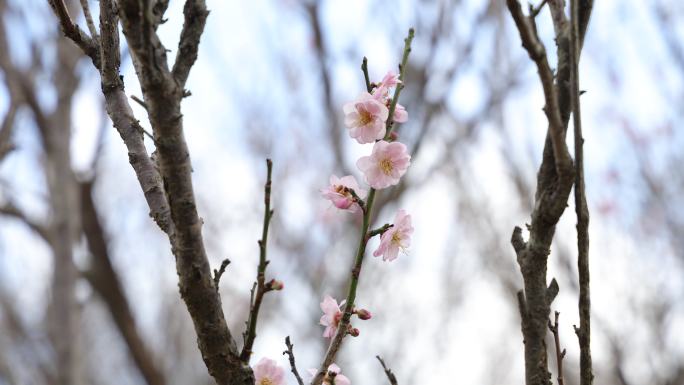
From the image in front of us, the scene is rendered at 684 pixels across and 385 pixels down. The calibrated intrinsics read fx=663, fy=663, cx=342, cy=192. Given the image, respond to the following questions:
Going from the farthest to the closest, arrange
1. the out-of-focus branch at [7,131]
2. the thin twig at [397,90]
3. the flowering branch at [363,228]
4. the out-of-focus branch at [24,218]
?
the out-of-focus branch at [24,218], the out-of-focus branch at [7,131], the thin twig at [397,90], the flowering branch at [363,228]

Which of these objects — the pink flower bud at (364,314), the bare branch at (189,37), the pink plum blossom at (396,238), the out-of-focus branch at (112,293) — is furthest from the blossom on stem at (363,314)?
the out-of-focus branch at (112,293)

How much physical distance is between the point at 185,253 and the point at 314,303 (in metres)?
4.30

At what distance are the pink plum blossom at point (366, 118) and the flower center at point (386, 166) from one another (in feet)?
0.13

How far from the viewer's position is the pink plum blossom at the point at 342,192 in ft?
3.51

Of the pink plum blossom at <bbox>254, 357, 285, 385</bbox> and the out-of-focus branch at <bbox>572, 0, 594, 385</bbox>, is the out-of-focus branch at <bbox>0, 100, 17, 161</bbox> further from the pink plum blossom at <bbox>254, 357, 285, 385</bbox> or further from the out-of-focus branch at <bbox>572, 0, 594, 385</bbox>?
the out-of-focus branch at <bbox>572, 0, 594, 385</bbox>

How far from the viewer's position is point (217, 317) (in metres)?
0.79

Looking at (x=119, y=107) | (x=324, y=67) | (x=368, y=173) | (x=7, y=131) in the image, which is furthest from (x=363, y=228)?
(x=324, y=67)

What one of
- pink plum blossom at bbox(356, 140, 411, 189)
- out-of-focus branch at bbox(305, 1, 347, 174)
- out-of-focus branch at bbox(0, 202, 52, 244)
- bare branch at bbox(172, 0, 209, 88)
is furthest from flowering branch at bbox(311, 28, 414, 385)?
out-of-focus branch at bbox(305, 1, 347, 174)

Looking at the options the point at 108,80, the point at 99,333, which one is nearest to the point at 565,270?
the point at 108,80

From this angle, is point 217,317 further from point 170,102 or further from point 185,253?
point 170,102

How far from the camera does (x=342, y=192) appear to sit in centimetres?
108

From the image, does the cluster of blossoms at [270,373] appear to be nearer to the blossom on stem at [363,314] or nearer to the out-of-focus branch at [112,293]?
the blossom on stem at [363,314]

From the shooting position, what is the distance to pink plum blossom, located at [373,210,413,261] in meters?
1.11

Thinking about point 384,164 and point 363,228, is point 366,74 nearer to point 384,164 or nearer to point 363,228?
point 384,164
